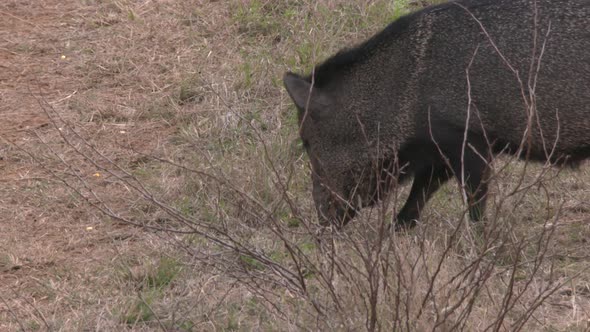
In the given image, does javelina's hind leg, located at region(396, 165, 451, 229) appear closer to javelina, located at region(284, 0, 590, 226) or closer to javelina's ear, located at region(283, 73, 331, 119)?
javelina, located at region(284, 0, 590, 226)

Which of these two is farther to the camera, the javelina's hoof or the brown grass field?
the javelina's hoof

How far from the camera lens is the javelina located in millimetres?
6023

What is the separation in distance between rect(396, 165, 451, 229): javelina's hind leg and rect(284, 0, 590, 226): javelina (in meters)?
0.02

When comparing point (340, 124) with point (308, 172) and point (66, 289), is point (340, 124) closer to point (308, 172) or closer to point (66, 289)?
point (308, 172)

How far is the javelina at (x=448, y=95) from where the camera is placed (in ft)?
19.8

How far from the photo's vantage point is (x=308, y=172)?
7090 mm

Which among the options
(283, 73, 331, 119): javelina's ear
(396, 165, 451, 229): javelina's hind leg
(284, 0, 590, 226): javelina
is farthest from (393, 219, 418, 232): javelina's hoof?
(283, 73, 331, 119): javelina's ear

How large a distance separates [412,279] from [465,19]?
237 centimetres

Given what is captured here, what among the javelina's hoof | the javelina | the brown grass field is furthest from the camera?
the javelina's hoof

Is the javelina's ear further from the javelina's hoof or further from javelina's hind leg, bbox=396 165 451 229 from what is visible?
the javelina's hoof

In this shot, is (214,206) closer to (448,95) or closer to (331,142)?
(331,142)

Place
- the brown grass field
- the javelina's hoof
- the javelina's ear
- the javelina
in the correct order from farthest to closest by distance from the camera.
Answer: the javelina's hoof
the javelina's ear
the javelina
the brown grass field

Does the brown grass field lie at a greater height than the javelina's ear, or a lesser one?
lesser

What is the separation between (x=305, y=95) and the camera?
632cm
